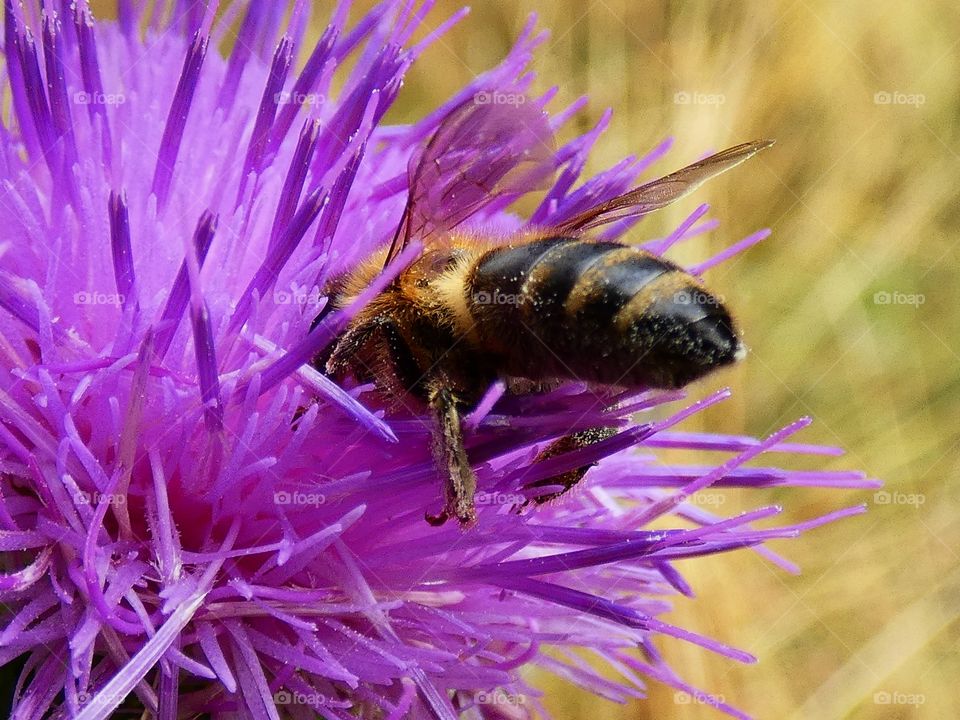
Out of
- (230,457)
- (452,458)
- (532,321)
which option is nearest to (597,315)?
(532,321)

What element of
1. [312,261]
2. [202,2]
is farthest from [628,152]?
[312,261]

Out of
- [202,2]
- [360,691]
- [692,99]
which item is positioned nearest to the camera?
[360,691]

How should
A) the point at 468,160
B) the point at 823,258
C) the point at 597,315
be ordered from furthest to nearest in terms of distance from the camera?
the point at 823,258 → the point at 468,160 → the point at 597,315

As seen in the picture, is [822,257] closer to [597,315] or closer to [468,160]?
[468,160]

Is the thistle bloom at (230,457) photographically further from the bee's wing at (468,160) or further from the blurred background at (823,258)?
the blurred background at (823,258)

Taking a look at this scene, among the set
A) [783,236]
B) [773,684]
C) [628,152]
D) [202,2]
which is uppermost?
[202,2]

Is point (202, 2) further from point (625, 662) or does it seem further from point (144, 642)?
point (625, 662)

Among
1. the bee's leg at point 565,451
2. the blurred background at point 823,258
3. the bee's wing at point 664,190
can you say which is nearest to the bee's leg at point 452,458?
the bee's leg at point 565,451
